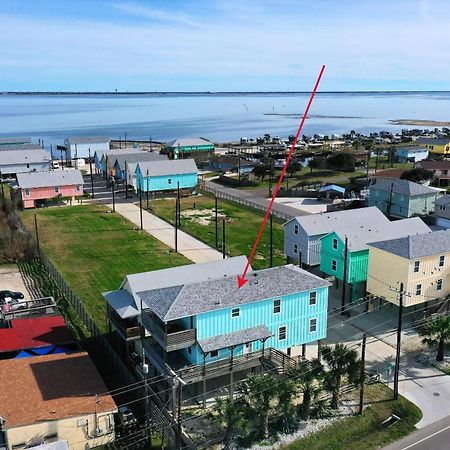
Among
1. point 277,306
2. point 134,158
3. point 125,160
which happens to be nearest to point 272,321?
point 277,306

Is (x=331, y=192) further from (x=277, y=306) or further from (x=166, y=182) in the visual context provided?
(x=277, y=306)

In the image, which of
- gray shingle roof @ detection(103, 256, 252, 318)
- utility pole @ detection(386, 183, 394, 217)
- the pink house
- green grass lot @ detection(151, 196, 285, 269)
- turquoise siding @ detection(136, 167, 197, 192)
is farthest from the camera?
turquoise siding @ detection(136, 167, 197, 192)

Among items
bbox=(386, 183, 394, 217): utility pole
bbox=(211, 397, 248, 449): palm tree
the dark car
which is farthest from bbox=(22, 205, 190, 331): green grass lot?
bbox=(386, 183, 394, 217): utility pole

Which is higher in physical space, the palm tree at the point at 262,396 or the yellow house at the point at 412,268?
the yellow house at the point at 412,268

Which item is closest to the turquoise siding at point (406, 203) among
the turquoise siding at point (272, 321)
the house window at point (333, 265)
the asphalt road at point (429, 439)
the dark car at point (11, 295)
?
the house window at point (333, 265)

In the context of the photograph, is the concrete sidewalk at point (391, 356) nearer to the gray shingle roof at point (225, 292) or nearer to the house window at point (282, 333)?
the house window at point (282, 333)

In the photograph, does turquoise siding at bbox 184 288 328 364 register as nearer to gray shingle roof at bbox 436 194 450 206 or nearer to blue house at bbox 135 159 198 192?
gray shingle roof at bbox 436 194 450 206
